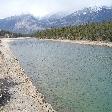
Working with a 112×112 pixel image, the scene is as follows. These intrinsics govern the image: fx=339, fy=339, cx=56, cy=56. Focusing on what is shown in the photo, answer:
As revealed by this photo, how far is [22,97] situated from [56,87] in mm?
9640

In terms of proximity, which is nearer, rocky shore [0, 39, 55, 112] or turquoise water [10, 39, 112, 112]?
rocky shore [0, 39, 55, 112]

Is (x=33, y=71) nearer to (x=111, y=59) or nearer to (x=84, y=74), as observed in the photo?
(x=84, y=74)

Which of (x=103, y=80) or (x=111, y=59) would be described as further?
(x=111, y=59)

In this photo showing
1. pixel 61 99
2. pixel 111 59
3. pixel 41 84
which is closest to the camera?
pixel 61 99

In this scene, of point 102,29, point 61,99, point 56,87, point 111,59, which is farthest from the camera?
point 102,29

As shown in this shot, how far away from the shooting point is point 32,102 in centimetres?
4947

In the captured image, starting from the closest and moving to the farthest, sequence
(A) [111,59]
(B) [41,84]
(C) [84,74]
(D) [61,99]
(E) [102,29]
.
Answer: (D) [61,99] → (B) [41,84] → (C) [84,74] → (A) [111,59] → (E) [102,29]

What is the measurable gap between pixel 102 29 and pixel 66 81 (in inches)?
4214

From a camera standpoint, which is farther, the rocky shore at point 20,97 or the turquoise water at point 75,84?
the turquoise water at point 75,84

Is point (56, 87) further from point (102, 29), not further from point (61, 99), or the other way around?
point (102, 29)

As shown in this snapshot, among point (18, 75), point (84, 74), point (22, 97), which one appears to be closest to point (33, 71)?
point (18, 75)

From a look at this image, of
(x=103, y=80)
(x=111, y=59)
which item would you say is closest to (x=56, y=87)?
(x=103, y=80)

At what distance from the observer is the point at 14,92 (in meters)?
54.7

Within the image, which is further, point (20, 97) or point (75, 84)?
point (75, 84)
